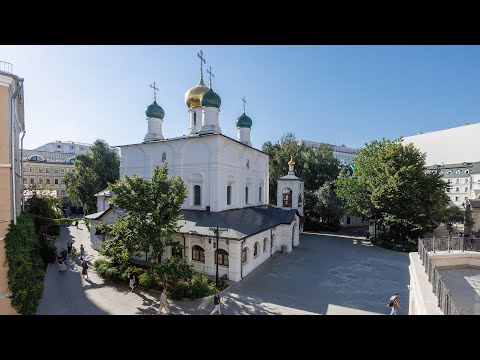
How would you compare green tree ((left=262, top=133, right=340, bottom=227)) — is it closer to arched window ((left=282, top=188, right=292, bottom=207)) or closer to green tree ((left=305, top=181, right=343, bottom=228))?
green tree ((left=305, top=181, right=343, bottom=228))

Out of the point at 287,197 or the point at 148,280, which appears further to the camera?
the point at 287,197

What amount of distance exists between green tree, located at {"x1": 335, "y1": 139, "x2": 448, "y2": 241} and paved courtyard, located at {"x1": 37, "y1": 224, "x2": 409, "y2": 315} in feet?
14.6

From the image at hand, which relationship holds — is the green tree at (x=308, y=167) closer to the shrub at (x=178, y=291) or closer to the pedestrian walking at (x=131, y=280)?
the shrub at (x=178, y=291)

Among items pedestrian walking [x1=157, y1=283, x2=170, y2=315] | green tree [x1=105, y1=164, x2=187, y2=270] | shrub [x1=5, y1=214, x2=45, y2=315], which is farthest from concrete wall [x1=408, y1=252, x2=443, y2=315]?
shrub [x1=5, y1=214, x2=45, y2=315]

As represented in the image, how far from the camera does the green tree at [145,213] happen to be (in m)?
12.1

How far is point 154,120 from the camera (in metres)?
23.2

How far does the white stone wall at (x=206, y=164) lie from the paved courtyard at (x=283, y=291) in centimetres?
613

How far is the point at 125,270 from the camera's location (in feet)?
42.6

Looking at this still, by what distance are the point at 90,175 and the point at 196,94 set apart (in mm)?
20387

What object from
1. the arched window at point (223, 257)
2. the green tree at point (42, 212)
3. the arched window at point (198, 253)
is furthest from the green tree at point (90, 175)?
the arched window at point (223, 257)

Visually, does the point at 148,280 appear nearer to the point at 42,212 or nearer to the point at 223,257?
the point at 223,257

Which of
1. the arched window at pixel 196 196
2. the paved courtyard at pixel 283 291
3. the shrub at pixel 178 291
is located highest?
the arched window at pixel 196 196

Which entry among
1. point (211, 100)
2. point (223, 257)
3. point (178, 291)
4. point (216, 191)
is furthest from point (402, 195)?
point (178, 291)
